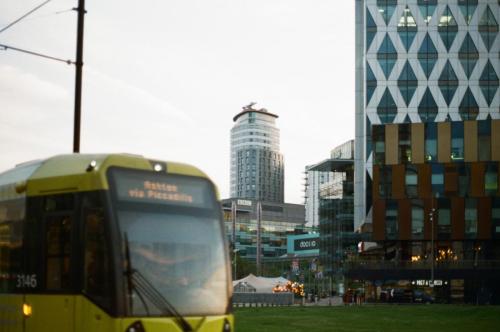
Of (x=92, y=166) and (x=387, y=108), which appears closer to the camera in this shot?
(x=92, y=166)

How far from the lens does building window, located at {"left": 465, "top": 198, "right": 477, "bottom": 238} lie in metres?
80.3

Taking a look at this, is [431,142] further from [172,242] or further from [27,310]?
[172,242]

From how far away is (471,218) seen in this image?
264 ft

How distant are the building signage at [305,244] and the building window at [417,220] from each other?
10326cm

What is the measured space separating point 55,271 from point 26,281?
87 centimetres

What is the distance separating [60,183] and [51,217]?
1.75 ft

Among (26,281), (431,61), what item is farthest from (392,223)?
(26,281)

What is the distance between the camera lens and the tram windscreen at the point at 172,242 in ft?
36.7

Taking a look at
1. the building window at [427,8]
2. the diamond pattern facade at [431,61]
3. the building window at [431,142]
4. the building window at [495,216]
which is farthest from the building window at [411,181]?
the building window at [427,8]

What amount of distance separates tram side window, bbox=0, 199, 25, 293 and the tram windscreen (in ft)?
8.06

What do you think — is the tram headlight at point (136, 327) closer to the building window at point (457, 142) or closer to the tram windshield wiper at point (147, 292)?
the tram windshield wiper at point (147, 292)

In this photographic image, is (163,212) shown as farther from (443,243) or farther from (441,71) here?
(441,71)

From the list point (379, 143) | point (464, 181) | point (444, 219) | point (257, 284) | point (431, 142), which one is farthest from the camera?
point (379, 143)

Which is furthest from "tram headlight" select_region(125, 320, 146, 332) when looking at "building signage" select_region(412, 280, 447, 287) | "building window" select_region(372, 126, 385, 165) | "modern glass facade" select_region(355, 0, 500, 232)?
"modern glass facade" select_region(355, 0, 500, 232)
